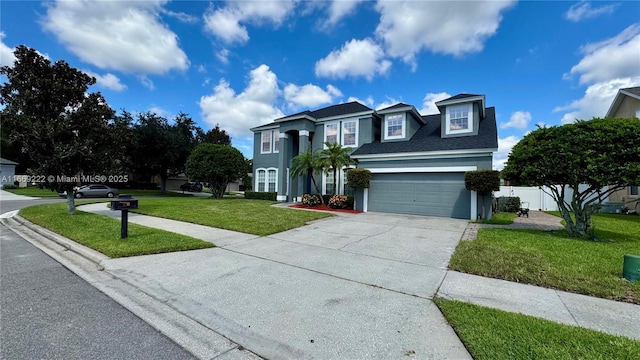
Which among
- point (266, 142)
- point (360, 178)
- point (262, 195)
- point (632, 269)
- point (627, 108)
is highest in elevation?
point (627, 108)

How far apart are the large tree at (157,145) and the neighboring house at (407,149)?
615 inches

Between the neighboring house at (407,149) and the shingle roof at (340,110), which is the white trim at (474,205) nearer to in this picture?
the neighboring house at (407,149)

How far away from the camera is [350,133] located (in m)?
18.2

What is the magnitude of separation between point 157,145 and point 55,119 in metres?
19.0

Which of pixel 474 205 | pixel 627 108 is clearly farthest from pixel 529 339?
pixel 627 108

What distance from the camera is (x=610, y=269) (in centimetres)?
497

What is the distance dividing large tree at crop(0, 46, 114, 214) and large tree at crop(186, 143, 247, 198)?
1117cm

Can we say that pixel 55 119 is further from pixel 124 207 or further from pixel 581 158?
pixel 581 158

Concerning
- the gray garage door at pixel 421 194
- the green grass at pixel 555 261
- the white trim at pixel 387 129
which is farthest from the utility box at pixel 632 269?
the white trim at pixel 387 129

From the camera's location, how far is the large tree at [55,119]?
10.1m

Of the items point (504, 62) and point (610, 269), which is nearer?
point (610, 269)

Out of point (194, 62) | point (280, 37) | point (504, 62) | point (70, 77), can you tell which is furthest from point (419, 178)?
point (70, 77)

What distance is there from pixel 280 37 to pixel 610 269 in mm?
15282

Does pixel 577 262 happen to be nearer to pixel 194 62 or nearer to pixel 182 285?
pixel 182 285
